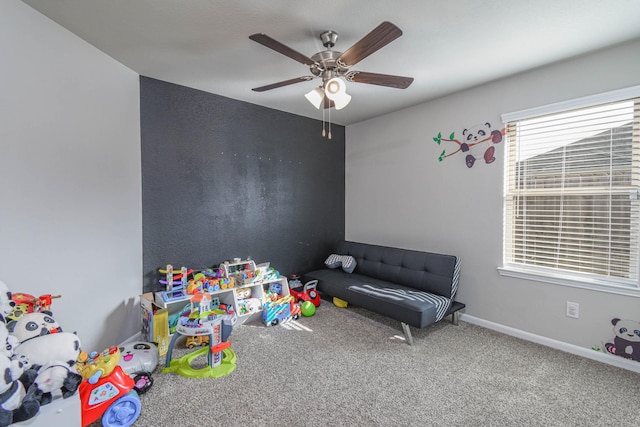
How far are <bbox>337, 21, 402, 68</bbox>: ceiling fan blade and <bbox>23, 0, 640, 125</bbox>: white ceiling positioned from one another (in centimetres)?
26

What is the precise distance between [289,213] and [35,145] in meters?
2.49

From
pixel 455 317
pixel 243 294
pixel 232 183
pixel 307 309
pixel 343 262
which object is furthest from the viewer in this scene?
pixel 343 262

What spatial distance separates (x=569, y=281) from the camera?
2367mm

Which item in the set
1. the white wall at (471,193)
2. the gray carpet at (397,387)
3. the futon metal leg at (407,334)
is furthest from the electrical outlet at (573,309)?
the futon metal leg at (407,334)

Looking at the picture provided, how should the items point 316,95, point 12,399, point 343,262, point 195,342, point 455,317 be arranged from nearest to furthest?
point 12,399
point 316,95
point 195,342
point 455,317
point 343,262

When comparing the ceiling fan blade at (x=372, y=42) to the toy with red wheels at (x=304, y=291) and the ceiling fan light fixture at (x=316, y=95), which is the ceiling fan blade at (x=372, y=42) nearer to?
the ceiling fan light fixture at (x=316, y=95)

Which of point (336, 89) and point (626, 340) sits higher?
point (336, 89)

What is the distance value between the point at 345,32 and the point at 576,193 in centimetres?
232

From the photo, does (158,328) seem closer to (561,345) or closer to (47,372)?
(47,372)

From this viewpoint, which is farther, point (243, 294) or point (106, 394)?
point (243, 294)

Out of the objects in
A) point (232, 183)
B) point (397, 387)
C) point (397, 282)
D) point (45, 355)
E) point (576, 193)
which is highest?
point (232, 183)

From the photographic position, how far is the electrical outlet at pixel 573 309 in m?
2.34

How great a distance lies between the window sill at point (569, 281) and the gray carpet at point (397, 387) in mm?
583

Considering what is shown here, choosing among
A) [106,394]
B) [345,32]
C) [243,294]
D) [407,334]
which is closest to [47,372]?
[106,394]
